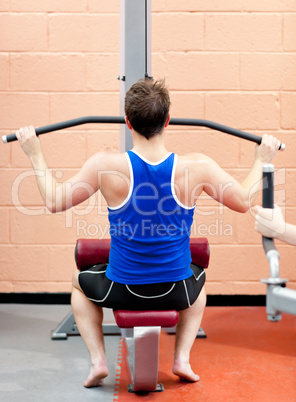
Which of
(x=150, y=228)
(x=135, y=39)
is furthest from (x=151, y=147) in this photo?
(x=135, y=39)

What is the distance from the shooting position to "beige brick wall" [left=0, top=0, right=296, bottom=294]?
133 inches

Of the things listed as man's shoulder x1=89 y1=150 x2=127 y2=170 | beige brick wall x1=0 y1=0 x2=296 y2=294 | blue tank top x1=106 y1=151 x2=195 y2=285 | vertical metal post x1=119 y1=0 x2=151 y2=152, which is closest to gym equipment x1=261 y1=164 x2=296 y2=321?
blue tank top x1=106 y1=151 x2=195 y2=285

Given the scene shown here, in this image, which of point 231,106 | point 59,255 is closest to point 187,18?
point 231,106

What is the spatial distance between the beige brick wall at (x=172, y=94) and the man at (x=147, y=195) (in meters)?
1.28

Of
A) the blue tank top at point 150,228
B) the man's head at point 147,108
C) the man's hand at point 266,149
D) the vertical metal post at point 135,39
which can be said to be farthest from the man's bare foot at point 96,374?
the vertical metal post at point 135,39

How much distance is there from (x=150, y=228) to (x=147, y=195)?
129 millimetres

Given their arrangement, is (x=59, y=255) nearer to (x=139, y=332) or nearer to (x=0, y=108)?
(x=0, y=108)

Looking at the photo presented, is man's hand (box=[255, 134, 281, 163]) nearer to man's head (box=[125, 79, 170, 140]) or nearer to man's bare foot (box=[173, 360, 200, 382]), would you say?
man's head (box=[125, 79, 170, 140])

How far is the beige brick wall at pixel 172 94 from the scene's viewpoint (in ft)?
11.1

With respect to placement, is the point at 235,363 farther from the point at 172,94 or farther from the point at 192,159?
the point at 172,94

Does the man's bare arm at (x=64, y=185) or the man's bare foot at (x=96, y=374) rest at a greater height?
the man's bare arm at (x=64, y=185)

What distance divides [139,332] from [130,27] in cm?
142

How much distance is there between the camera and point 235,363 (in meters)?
2.56

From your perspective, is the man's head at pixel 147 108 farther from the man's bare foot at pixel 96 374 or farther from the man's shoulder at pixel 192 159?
the man's bare foot at pixel 96 374
